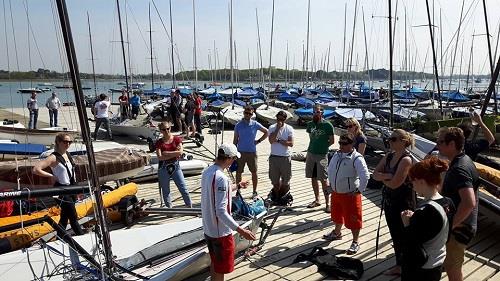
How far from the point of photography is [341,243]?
5.65 metres

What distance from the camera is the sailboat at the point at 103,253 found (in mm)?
3102

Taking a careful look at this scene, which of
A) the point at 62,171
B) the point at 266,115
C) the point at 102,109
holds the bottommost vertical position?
the point at 266,115

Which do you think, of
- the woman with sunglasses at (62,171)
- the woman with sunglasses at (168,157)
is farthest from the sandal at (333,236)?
the woman with sunglasses at (62,171)

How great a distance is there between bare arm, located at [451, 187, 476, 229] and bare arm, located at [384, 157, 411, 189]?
85 centimetres

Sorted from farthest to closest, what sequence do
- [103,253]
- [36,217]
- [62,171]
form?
1. [36,217]
2. [62,171]
3. [103,253]

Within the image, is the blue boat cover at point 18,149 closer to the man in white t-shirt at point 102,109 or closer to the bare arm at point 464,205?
the man in white t-shirt at point 102,109

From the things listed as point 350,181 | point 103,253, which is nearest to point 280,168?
point 350,181

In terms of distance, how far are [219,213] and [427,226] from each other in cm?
166

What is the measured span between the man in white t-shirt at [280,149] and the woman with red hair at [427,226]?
13.5 feet

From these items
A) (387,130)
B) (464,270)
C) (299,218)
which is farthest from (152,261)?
(387,130)

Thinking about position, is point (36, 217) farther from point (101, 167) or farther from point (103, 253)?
point (103, 253)

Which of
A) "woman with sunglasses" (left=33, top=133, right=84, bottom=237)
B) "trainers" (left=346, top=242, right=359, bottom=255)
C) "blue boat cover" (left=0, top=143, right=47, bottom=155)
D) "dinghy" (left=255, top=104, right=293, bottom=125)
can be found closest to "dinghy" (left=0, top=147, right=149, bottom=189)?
"woman with sunglasses" (left=33, top=133, right=84, bottom=237)

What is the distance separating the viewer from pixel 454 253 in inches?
145

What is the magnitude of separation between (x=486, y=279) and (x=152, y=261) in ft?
12.3
